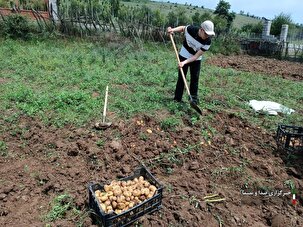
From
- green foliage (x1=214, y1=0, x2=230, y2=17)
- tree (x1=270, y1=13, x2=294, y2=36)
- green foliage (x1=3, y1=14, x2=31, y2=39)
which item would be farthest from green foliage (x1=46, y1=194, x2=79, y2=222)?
green foliage (x1=214, y1=0, x2=230, y2=17)

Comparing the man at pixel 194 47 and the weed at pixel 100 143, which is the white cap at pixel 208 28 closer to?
the man at pixel 194 47

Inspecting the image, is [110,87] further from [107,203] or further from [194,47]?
[107,203]

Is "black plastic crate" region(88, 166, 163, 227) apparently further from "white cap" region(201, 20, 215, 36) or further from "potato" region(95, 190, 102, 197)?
"white cap" region(201, 20, 215, 36)

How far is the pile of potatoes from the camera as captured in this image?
2.72 metres

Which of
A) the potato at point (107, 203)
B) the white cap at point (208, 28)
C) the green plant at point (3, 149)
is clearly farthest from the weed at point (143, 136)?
the white cap at point (208, 28)

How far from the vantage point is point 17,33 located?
10641 millimetres

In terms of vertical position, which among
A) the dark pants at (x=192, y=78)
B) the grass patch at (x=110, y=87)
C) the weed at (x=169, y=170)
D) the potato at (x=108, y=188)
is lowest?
the weed at (x=169, y=170)

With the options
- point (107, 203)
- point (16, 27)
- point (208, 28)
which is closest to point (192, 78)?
point (208, 28)

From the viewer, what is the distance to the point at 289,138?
4238 mm

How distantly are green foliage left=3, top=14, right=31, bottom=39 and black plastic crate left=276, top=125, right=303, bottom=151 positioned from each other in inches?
370

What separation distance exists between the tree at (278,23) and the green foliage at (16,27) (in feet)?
65.7

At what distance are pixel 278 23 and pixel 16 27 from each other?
21277 millimetres

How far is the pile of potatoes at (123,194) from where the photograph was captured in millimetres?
2721

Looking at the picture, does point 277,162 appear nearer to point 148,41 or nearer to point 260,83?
point 260,83
